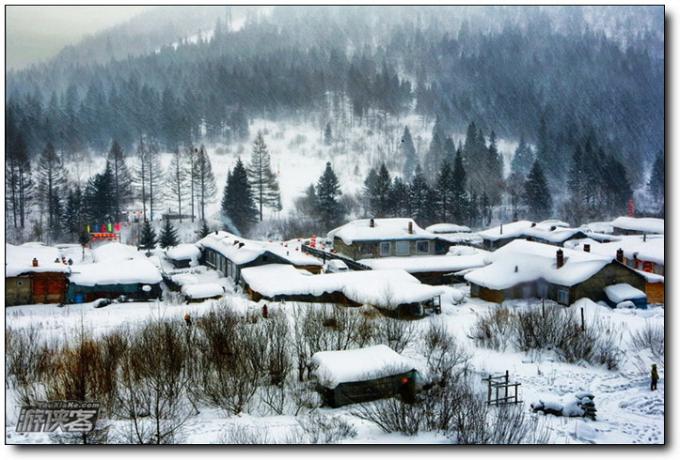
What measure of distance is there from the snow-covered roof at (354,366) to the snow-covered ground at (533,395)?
2.63 feet

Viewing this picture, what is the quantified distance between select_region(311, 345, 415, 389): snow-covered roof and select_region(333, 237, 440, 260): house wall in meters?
25.5

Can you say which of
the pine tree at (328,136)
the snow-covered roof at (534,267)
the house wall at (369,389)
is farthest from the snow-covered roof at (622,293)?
the pine tree at (328,136)

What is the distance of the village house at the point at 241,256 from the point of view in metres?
33.6

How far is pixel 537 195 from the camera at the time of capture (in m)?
54.3

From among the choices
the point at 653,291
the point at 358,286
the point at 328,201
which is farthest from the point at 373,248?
the point at 653,291

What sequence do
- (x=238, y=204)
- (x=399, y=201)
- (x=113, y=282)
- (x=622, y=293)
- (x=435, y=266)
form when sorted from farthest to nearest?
(x=399, y=201) < (x=238, y=204) < (x=435, y=266) < (x=113, y=282) < (x=622, y=293)

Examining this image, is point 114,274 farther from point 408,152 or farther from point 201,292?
point 408,152

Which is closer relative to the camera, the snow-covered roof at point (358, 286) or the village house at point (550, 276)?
the snow-covered roof at point (358, 286)

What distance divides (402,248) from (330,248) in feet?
19.2

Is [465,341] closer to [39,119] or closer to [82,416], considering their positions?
[82,416]

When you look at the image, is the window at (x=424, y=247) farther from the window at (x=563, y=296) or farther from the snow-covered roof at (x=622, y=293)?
the snow-covered roof at (x=622, y=293)

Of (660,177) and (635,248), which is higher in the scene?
(660,177)

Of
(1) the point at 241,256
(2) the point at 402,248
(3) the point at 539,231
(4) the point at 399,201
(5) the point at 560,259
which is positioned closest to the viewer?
(5) the point at 560,259

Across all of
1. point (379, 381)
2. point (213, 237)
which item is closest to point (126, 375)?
point (379, 381)
